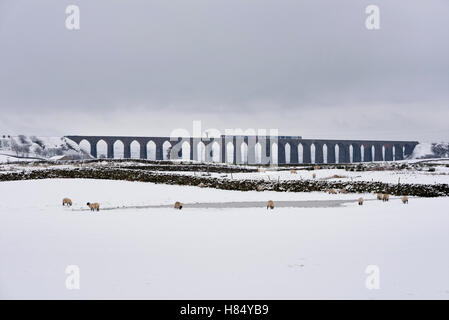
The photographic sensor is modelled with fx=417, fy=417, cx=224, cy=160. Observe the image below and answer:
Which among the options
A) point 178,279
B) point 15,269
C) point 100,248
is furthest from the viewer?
point 100,248

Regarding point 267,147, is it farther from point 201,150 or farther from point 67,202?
point 67,202

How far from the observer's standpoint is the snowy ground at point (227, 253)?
23.9ft

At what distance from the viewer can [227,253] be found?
9.75 m

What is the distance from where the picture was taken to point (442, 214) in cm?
1622

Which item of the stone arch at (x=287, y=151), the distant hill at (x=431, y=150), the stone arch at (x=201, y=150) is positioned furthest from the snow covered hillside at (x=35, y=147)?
the distant hill at (x=431, y=150)

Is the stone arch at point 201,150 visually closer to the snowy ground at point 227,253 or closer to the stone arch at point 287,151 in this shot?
the stone arch at point 287,151

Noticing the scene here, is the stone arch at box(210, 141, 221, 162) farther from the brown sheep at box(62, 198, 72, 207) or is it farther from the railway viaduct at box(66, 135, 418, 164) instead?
the brown sheep at box(62, 198, 72, 207)

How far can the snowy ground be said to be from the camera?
727 centimetres

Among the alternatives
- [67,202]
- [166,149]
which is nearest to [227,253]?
[67,202]

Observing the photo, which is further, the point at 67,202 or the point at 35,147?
the point at 35,147

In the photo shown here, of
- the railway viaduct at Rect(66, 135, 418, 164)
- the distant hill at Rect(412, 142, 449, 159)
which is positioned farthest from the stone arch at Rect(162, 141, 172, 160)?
the distant hill at Rect(412, 142, 449, 159)
